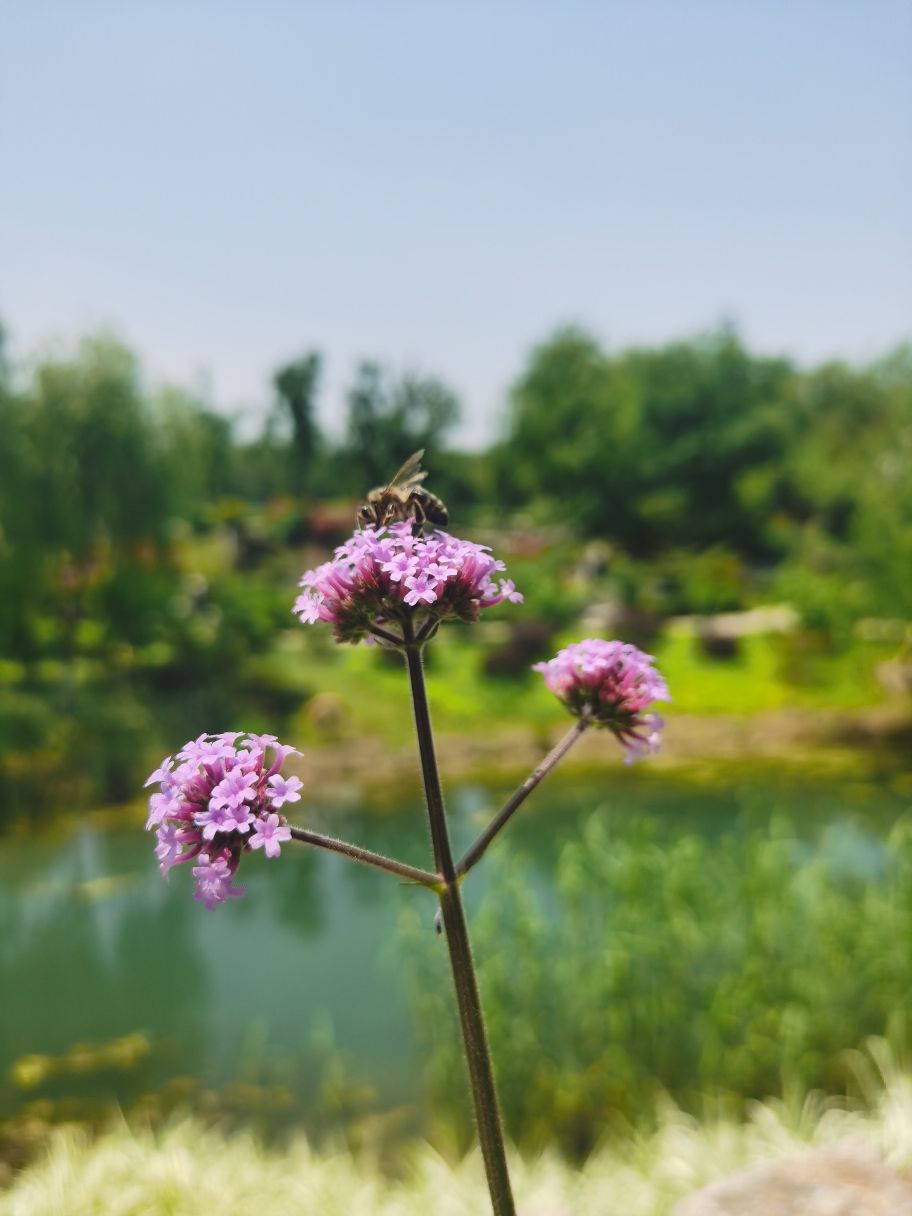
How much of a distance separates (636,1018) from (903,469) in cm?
1188

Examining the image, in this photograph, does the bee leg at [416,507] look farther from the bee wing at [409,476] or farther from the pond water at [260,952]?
the pond water at [260,952]

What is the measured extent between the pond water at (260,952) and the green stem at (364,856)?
11.2 feet

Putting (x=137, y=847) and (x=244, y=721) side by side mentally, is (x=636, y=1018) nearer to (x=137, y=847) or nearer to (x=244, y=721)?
(x=137, y=847)

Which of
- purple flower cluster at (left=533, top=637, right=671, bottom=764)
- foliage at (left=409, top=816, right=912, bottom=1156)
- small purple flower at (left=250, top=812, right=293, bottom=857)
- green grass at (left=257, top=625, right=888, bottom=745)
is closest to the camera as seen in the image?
small purple flower at (left=250, top=812, right=293, bottom=857)

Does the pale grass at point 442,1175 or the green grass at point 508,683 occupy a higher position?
the green grass at point 508,683

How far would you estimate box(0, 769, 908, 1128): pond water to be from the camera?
5723mm

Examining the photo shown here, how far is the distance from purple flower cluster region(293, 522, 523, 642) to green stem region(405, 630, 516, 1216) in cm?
16

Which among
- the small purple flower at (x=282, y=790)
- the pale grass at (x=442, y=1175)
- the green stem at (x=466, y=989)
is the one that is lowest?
the pale grass at (x=442, y=1175)

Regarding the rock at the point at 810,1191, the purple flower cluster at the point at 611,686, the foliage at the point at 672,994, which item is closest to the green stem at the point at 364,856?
the purple flower cluster at the point at 611,686

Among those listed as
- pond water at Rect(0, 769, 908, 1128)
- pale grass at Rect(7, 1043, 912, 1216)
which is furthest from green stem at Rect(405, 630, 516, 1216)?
pond water at Rect(0, 769, 908, 1128)

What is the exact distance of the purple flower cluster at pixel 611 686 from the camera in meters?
1.81

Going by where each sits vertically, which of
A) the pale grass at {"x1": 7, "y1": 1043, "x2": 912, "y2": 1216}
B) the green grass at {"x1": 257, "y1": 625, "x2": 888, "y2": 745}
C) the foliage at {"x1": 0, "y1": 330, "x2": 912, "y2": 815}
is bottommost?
the pale grass at {"x1": 7, "y1": 1043, "x2": 912, "y2": 1216}

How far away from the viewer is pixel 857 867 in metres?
5.69

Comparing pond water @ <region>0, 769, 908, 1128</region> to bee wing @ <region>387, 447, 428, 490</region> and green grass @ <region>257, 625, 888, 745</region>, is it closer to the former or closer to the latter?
green grass @ <region>257, 625, 888, 745</region>
